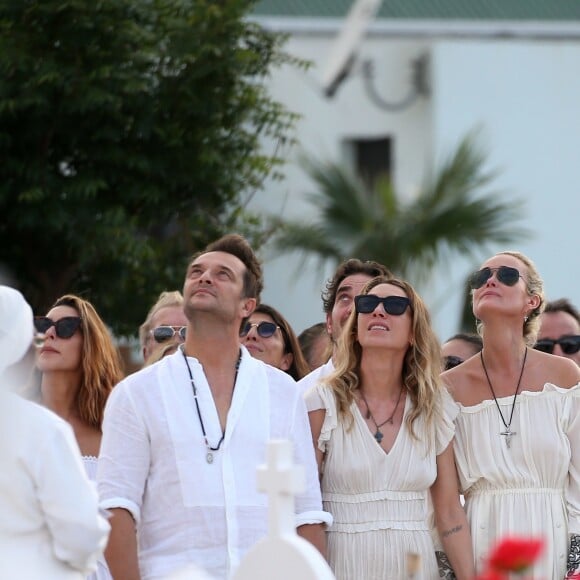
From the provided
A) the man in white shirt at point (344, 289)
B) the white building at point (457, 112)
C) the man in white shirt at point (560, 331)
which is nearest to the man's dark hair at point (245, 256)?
the man in white shirt at point (344, 289)

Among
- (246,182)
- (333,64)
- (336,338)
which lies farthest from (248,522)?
(333,64)

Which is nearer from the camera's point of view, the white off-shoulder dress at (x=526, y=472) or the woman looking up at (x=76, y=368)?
the white off-shoulder dress at (x=526, y=472)

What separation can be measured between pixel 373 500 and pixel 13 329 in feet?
7.29

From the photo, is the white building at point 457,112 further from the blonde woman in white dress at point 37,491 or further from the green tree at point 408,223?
the blonde woman in white dress at point 37,491

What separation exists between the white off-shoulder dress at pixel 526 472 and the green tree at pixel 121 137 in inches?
192

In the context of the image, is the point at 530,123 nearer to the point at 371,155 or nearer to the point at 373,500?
the point at 371,155

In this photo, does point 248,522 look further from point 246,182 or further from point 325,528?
point 246,182

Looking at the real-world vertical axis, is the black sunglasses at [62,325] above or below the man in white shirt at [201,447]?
above

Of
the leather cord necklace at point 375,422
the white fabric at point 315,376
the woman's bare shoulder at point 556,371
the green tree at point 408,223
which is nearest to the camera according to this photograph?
the leather cord necklace at point 375,422

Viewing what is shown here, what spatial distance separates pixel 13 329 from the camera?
4.88m

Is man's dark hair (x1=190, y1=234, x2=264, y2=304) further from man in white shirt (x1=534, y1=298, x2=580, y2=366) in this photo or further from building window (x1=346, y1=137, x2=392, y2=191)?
building window (x1=346, y1=137, x2=392, y2=191)

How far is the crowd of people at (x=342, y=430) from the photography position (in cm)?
607

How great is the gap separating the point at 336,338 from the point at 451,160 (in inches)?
475

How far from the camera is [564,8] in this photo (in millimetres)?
26969
